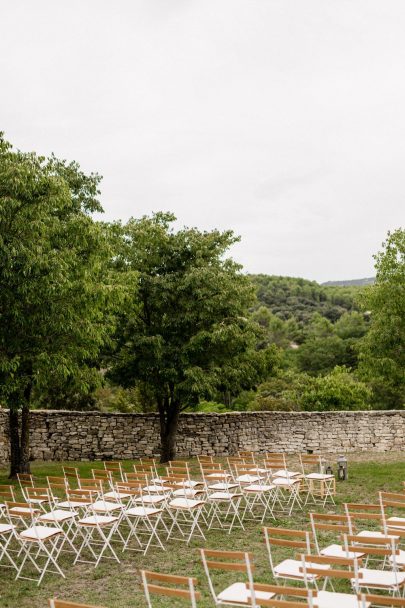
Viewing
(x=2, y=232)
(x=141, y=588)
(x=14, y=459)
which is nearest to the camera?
(x=141, y=588)

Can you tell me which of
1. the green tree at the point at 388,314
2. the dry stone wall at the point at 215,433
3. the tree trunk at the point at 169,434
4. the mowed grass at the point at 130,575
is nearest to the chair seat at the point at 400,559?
the mowed grass at the point at 130,575

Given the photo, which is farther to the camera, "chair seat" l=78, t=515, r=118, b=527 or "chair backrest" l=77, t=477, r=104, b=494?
"chair backrest" l=77, t=477, r=104, b=494

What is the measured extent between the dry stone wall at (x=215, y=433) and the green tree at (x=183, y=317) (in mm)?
2066

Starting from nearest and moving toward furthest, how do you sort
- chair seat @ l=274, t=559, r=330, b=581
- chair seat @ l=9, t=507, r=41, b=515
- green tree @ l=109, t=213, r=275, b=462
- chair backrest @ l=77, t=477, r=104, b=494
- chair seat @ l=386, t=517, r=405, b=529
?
chair seat @ l=274, t=559, r=330, b=581 < chair seat @ l=386, t=517, r=405, b=529 < chair seat @ l=9, t=507, r=41, b=515 < chair backrest @ l=77, t=477, r=104, b=494 < green tree @ l=109, t=213, r=275, b=462

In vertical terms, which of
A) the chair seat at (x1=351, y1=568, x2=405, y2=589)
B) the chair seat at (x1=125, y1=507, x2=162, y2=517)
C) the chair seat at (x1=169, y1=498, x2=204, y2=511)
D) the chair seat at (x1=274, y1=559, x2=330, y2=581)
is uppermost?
the chair seat at (x1=125, y1=507, x2=162, y2=517)

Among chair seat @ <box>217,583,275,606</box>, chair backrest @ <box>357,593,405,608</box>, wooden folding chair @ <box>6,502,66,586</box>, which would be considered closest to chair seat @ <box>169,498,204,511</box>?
wooden folding chair @ <box>6,502,66,586</box>

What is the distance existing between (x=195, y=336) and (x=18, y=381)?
206 inches

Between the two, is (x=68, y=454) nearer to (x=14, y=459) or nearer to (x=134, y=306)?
(x=14, y=459)

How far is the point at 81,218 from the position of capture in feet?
39.7

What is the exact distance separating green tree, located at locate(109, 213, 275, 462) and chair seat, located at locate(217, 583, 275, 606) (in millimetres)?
10257

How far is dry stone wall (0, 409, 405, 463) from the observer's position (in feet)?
60.2

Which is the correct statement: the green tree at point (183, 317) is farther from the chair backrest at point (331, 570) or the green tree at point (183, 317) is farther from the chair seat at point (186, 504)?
the chair backrest at point (331, 570)

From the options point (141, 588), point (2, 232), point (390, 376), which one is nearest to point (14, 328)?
point (2, 232)

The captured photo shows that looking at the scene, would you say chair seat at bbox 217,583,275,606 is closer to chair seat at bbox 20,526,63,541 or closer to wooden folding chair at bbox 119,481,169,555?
wooden folding chair at bbox 119,481,169,555
